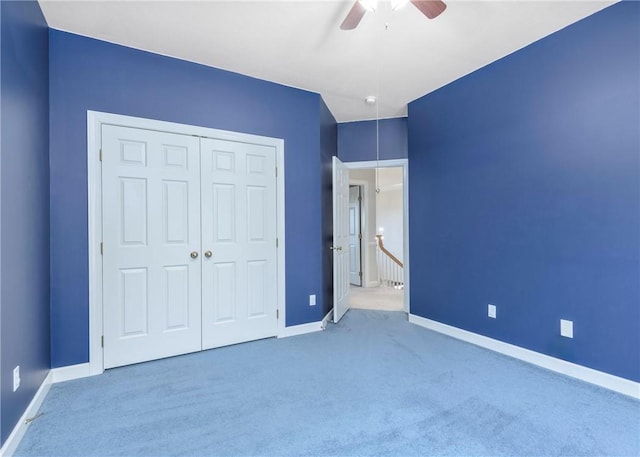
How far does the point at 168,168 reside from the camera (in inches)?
107

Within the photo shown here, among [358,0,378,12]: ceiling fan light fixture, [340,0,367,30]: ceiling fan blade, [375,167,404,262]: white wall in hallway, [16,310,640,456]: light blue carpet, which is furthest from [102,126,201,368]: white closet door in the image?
[375,167,404,262]: white wall in hallway

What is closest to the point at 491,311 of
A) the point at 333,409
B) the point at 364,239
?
the point at 333,409

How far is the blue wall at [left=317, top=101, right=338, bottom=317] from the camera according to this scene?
11.9 ft

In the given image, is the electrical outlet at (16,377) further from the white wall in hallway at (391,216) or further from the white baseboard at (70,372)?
the white wall in hallway at (391,216)

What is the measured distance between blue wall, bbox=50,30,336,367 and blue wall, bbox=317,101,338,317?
13cm

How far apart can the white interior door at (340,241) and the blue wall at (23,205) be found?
2583 millimetres

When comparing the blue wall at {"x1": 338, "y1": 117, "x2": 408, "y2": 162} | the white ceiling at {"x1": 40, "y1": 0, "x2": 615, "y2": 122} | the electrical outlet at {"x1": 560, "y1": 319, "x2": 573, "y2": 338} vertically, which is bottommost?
the electrical outlet at {"x1": 560, "y1": 319, "x2": 573, "y2": 338}

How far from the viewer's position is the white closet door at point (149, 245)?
251cm

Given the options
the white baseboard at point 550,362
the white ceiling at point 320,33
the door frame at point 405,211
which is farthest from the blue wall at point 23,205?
the white baseboard at point 550,362

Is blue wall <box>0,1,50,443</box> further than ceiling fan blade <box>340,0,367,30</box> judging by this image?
No

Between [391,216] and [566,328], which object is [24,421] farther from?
[391,216]

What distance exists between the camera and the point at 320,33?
2.42 meters

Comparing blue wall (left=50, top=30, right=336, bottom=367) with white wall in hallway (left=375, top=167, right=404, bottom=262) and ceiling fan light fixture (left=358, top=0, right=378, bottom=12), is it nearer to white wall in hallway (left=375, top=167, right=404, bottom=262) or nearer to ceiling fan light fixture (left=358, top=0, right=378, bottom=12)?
ceiling fan light fixture (left=358, top=0, right=378, bottom=12)

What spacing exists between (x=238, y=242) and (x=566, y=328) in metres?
2.88
